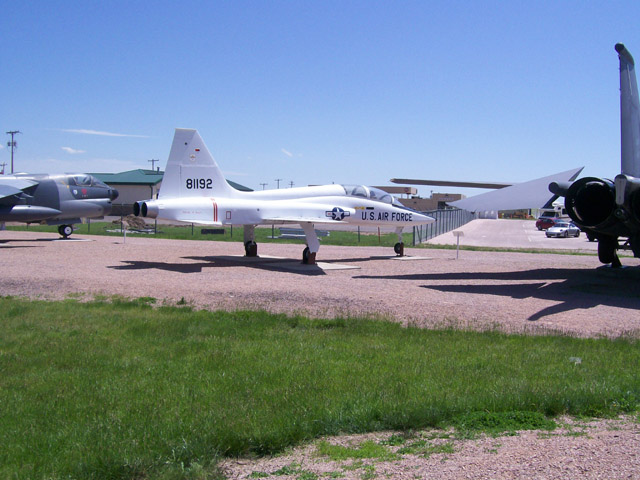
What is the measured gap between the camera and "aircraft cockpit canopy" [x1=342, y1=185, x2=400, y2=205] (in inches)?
887

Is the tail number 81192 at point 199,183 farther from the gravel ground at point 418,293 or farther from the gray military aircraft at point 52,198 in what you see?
the gray military aircraft at point 52,198

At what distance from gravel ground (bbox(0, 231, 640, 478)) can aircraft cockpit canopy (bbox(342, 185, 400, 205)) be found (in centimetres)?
234

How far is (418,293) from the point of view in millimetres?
13750

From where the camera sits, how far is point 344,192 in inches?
880

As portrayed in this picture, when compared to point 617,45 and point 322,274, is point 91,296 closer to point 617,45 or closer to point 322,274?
point 322,274

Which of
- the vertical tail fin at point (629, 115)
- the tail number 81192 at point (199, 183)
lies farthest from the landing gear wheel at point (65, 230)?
the vertical tail fin at point (629, 115)

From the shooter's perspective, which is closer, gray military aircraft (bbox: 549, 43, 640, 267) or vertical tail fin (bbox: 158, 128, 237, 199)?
gray military aircraft (bbox: 549, 43, 640, 267)

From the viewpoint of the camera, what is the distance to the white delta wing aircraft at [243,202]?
18.8m

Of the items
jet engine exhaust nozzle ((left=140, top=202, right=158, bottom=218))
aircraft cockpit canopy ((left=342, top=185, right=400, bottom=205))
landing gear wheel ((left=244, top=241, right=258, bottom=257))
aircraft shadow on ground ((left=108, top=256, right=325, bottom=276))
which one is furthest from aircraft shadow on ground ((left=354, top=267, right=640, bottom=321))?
jet engine exhaust nozzle ((left=140, top=202, right=158, bottom=218))

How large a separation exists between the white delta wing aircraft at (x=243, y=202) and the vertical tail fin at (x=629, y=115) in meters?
9.27

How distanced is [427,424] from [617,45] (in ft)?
47.4

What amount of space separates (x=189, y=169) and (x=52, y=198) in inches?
464

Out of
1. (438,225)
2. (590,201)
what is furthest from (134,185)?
(590,201)

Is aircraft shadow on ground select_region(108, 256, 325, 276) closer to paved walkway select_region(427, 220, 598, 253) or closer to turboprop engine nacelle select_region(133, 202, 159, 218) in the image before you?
turboprop engine nacelle select_region(133, 202, 159, 218)
